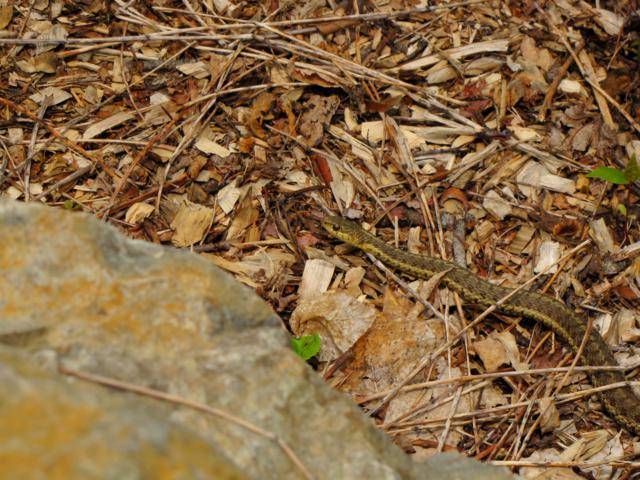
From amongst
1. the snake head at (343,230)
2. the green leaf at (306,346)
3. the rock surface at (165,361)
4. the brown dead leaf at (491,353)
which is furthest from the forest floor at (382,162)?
the rock surface at (165,361)

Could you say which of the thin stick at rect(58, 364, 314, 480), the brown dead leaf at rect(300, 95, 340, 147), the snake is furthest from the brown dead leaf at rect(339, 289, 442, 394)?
the thin stick at rect(58, 364, 314, 480)

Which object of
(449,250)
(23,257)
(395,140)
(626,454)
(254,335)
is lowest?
(626,454)

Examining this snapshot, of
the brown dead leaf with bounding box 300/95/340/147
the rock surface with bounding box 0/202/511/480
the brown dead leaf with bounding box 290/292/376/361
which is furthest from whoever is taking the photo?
the brown dead leaf with bounding box 300/95/340/147

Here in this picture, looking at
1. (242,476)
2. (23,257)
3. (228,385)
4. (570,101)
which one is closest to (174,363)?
(228,385)

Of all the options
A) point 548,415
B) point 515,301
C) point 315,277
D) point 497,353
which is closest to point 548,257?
point 515,301

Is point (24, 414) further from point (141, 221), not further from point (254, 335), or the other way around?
point (141, 221)

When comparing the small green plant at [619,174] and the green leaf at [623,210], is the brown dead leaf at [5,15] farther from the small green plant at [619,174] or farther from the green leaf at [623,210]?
the green leaf at [623,210]

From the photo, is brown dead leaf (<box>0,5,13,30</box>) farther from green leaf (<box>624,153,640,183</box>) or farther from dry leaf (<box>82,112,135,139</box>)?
A: green leaf (<box>624,153,640,183</box>)
